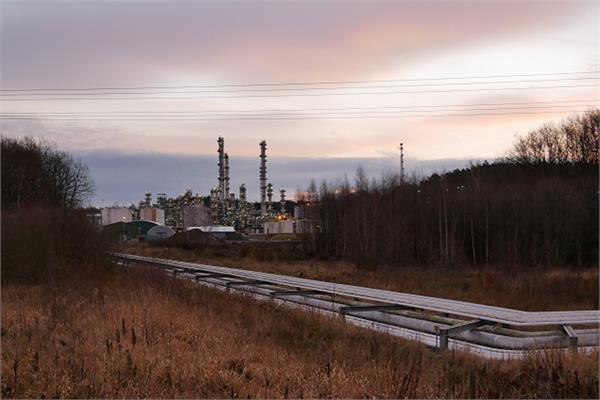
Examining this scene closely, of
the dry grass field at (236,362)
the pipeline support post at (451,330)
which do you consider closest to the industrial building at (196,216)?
the dry grass field at (236,362)

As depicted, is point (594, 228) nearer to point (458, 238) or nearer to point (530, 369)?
point (458, 238)

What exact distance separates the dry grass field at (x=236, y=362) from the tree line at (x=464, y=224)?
24850 mm

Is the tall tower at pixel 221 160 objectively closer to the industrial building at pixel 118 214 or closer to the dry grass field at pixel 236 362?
the industrial building at pixel 118 214

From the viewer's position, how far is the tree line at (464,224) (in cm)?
3762

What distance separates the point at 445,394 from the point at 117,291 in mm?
10130

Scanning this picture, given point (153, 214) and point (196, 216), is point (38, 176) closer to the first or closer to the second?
point (196, 216)

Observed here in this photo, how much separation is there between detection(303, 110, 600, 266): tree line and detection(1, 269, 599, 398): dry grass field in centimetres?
2485

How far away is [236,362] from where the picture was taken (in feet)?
24.6

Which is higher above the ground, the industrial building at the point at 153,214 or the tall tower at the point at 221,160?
Answer: the tall tower at the point at 221,160

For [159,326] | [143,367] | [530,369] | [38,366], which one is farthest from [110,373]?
[530,369]

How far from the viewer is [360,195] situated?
161 ft

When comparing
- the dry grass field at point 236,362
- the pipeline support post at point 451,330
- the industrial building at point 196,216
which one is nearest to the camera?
the dry grass field at point 236,362

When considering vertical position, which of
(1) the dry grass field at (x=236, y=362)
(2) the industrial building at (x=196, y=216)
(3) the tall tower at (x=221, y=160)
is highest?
(3) the tall tower at (x=221, y=160)

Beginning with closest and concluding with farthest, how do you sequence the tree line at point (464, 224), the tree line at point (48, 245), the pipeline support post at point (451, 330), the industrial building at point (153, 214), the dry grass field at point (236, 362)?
the dry grass field at point (236, 362)
the pipeline support post at point (451, 330)
the tree line at point (48, 245)
the tree line at point (464, 224)
the industrial building at point (153, 214)
